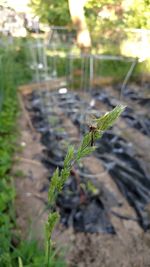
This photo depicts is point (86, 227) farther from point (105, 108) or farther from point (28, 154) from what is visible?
point (105, 108)

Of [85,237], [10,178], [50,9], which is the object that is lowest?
[85,237]

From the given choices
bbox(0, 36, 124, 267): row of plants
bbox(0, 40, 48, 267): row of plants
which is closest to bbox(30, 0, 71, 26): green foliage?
bbox(0, 36, 124, 267): row of plants

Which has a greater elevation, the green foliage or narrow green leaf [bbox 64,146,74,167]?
the green foliage

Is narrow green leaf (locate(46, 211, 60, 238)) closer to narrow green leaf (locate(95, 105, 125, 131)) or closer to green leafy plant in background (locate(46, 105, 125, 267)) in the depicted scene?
green leafy plant in background (locate(46, 105, 125, 267))

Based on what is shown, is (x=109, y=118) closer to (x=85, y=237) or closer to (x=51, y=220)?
A: (x=51, y=220)

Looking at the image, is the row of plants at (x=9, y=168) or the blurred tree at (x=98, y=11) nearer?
the blurred tree at (x=98, y=11)

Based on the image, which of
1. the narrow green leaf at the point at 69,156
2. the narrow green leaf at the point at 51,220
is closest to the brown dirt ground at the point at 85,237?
the narrow green leaf at the point at 51,220

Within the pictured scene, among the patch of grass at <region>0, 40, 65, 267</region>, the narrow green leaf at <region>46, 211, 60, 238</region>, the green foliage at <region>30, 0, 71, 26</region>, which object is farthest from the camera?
Answer: the green foliage at <region>30, 0, 71, 26</region>

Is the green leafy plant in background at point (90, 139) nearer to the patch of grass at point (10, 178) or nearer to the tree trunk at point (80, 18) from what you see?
the patch of grass at point (10, 178)

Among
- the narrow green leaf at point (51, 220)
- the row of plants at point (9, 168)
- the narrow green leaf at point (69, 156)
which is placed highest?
the narrow green leaf at point (69, 156)

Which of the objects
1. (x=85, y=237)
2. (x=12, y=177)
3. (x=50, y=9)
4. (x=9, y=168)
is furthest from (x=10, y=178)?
(x=50, y=9)

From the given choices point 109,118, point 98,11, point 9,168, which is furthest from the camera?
point 9,168

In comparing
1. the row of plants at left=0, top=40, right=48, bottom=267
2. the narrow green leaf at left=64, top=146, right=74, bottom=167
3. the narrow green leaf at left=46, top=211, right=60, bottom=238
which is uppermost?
the narrow green leaf at left=64, top=146, right=74, bottom=167
